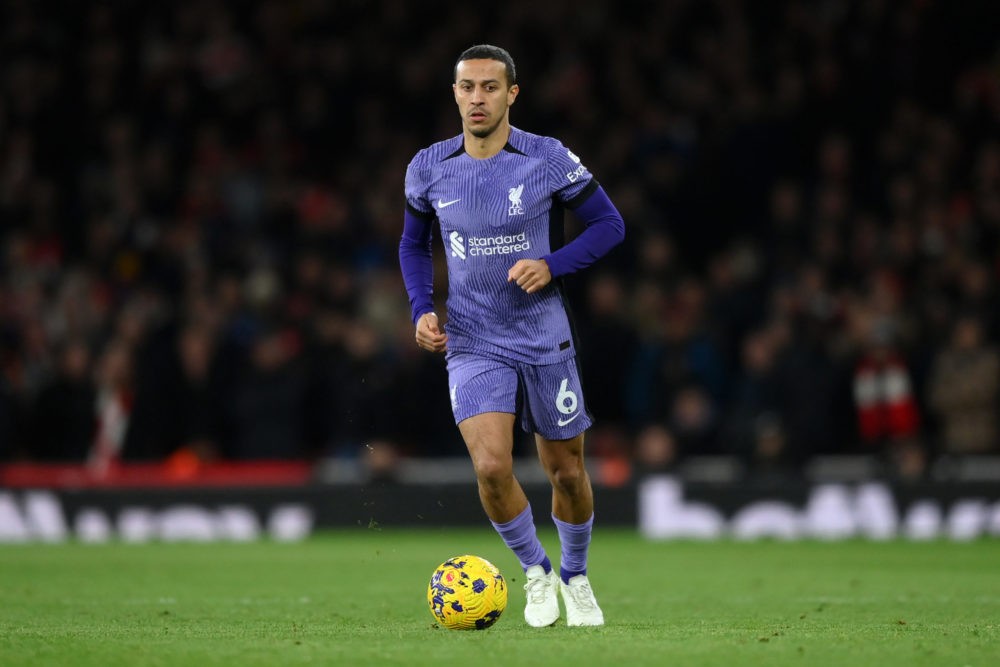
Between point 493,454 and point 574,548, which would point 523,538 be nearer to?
point 574,548

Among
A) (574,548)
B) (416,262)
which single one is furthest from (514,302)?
(574,548)

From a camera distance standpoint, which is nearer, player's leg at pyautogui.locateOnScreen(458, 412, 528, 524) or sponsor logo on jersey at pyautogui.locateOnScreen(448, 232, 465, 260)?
player's leg at pyautogui.locateOnScreen(458, 412, 528, 524)

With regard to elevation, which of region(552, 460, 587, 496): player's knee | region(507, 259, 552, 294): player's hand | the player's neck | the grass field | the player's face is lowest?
the grass field

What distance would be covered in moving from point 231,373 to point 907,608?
915cm

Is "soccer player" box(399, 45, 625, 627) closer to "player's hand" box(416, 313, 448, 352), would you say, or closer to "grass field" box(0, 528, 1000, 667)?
"player's hand" box(416, 313, 448, 352)

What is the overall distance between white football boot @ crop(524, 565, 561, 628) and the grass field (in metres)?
0.13

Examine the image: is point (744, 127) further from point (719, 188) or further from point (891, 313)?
point (891, 313)

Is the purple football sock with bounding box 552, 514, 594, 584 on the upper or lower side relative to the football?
upper

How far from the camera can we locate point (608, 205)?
24.7ft

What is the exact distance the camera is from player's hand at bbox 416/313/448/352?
7262 millimetres

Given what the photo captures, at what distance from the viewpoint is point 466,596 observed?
7.07 m

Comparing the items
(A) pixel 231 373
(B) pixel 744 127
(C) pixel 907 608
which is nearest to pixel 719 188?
(B) pixel 744 127

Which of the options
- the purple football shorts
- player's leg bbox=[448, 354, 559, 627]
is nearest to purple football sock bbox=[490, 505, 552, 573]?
player's leg bbox=[448, 354, 559, 627]

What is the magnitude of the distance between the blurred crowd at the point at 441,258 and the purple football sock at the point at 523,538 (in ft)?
25.9
